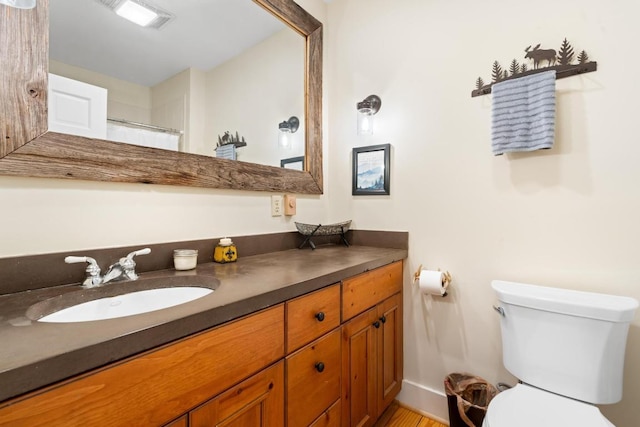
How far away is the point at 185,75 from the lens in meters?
1.28

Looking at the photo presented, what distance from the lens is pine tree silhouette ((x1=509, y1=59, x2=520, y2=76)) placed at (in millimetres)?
1379

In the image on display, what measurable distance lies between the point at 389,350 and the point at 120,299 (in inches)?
48.8

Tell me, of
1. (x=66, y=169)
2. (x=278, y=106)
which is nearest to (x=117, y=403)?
(x=66, y=169)

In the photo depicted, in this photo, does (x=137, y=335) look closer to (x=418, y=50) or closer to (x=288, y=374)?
(x=288, y=374)

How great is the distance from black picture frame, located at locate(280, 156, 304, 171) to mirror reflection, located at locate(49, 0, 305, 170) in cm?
3

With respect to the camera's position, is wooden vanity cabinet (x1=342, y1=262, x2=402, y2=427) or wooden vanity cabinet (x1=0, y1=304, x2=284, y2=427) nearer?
wooden vanity cabinet (x1=0, y1=304, x2=284, y2=427)

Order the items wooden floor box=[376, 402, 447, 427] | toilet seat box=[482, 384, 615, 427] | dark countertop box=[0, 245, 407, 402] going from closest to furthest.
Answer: dark countertop box=[0, 245, 407, 402], toilet seat box=[482, 384, 615, 427], wooden floor box=[376, 402, 447, 427]

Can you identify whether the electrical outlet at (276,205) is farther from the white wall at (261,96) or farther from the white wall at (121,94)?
the white wall at (121,94)

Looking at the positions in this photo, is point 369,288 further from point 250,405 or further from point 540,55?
point 540,55


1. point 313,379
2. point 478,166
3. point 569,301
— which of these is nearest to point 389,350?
point 313,379

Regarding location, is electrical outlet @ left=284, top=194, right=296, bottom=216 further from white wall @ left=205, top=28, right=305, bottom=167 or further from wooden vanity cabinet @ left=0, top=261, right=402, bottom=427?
wooden vanity cabinet @ left=0, top=261, right=402, bottom=427

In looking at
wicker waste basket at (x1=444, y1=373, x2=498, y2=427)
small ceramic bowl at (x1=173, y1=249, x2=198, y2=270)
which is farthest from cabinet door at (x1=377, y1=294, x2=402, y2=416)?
small ceramic bowl at (x1=173, y1=249, x2=198, y2=270)

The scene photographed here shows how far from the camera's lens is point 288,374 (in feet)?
2.98

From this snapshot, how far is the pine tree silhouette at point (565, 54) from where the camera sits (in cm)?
127
